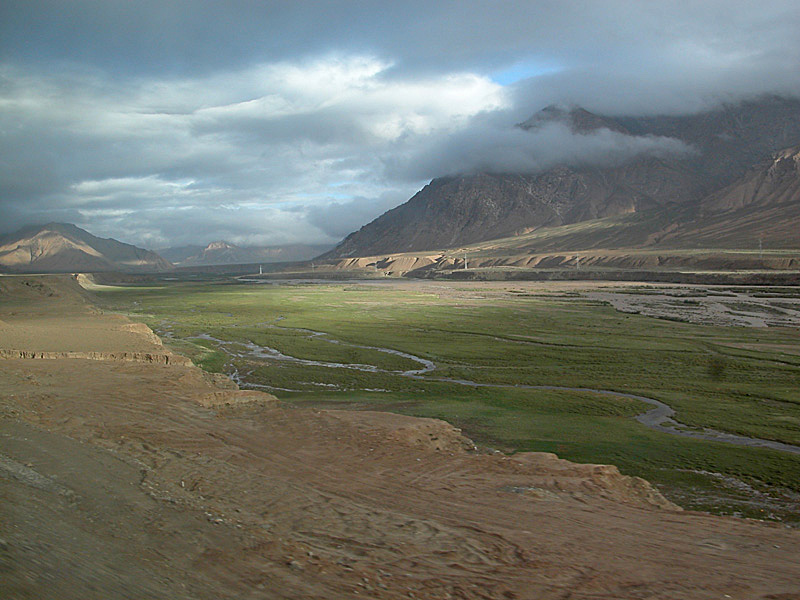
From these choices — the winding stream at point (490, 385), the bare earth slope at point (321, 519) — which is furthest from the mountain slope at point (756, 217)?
the bare earth slope at point (321, 519)

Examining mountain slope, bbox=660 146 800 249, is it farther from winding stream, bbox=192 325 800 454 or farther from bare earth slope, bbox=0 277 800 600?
bare earth slope, bbox=0 277 800 600

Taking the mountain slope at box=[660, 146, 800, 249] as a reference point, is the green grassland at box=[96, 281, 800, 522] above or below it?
below

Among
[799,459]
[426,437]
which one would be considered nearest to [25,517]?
[426,437]

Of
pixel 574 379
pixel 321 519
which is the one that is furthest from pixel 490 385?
pixel 321 519

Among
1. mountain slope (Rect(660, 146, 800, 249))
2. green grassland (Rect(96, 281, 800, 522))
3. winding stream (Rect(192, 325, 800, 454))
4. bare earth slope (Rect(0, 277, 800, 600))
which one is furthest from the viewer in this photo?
mountain slope (Rect(660, 146, 800, 249))

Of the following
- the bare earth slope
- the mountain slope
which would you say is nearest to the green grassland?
the bare earth slope

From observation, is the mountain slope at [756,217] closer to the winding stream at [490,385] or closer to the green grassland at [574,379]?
the green grassland at [574,379]

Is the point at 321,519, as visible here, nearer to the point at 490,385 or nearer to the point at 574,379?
the point at 490,385
